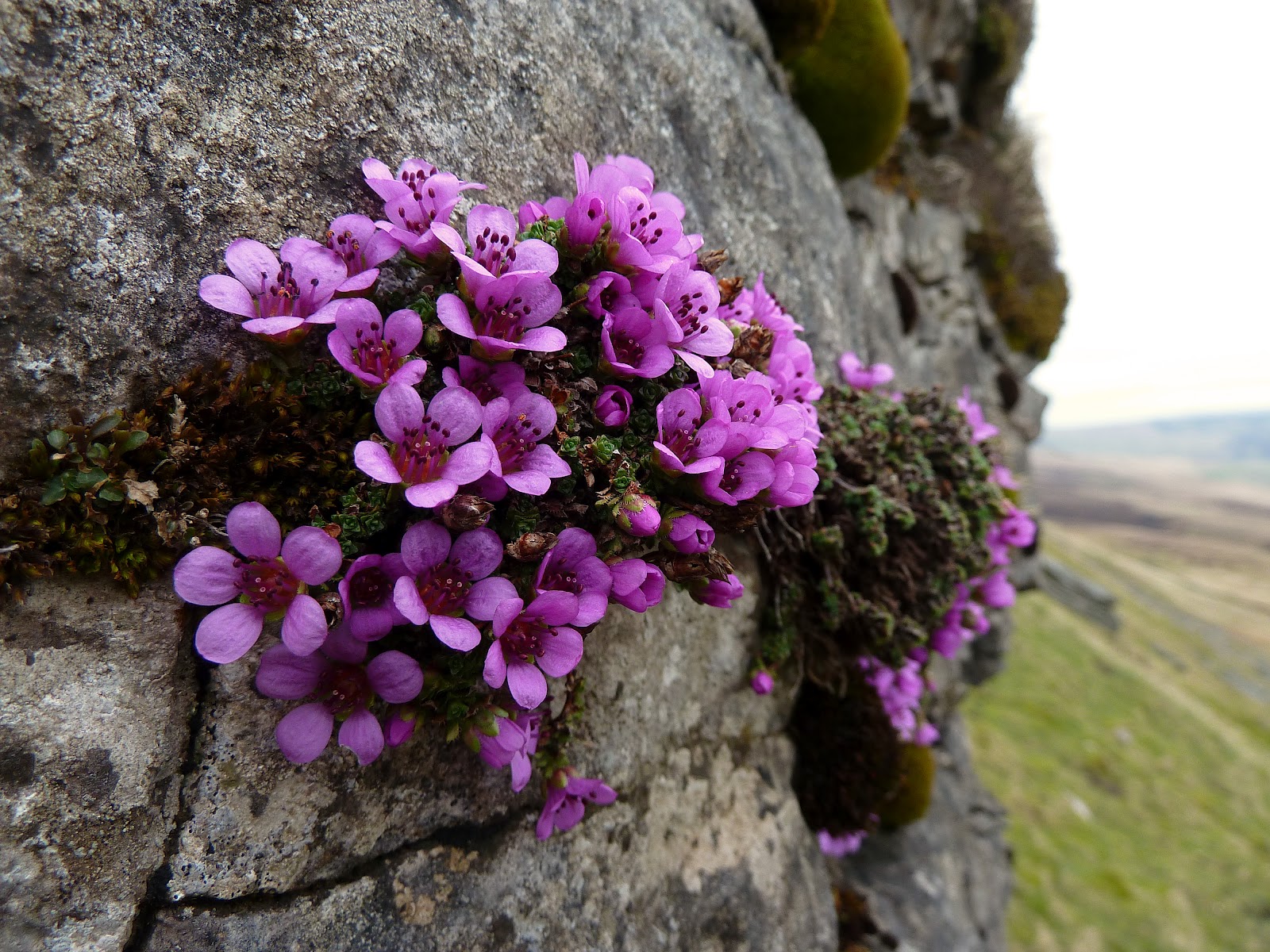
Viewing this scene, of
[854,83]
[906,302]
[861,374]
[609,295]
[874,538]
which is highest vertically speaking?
[854,83]

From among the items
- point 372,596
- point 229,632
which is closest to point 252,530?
point 229,632

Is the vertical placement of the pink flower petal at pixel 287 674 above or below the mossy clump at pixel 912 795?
above

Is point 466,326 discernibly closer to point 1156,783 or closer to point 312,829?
point 312,829

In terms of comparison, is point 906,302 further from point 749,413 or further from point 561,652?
point 561,652

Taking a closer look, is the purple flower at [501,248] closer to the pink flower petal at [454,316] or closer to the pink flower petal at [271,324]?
the pink flower petal at [454,316]

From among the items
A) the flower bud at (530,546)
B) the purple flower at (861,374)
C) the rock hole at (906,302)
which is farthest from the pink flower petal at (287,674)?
the rock hole at (906,302)

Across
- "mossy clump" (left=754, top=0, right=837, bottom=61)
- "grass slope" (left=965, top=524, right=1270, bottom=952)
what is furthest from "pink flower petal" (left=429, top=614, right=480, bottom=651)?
"grass slope" (left=965, top=524, right=1270, bottom=952)
